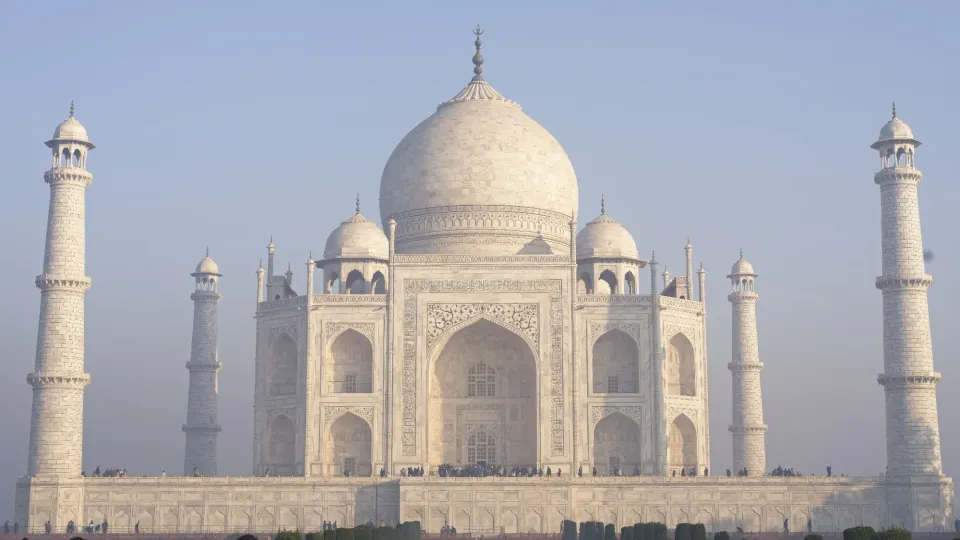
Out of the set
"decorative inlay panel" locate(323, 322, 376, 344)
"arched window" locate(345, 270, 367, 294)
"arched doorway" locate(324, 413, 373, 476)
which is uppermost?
"arched window" locate(345, 270, 367, 294)

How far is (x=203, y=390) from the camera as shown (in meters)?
38.4

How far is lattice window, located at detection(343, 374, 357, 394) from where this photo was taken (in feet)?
109

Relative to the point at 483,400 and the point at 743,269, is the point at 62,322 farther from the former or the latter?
the point at 743,269

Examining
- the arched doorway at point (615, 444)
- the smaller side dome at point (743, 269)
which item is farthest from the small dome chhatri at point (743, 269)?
the arched doorway at point (615, 444)

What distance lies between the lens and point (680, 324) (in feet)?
111

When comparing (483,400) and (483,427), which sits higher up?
(483,400)

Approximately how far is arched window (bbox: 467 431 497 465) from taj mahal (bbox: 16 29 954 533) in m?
0.05

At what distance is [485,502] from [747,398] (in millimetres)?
11326

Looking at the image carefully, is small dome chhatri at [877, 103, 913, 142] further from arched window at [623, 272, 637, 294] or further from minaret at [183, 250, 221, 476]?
minaret at [183, 250, 221, 476]

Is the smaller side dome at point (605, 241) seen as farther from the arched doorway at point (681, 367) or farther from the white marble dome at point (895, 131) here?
the white marble dome at point (895, 131)

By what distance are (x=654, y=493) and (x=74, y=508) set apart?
11.8 metres

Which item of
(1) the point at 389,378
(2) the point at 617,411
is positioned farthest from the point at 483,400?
(2) the point at 617,411

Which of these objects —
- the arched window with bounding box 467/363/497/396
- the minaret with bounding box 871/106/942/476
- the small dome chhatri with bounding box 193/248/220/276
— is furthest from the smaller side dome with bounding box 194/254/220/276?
the minaret with bounding box 871/106/942/476

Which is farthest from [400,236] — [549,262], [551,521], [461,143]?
[551,521]
